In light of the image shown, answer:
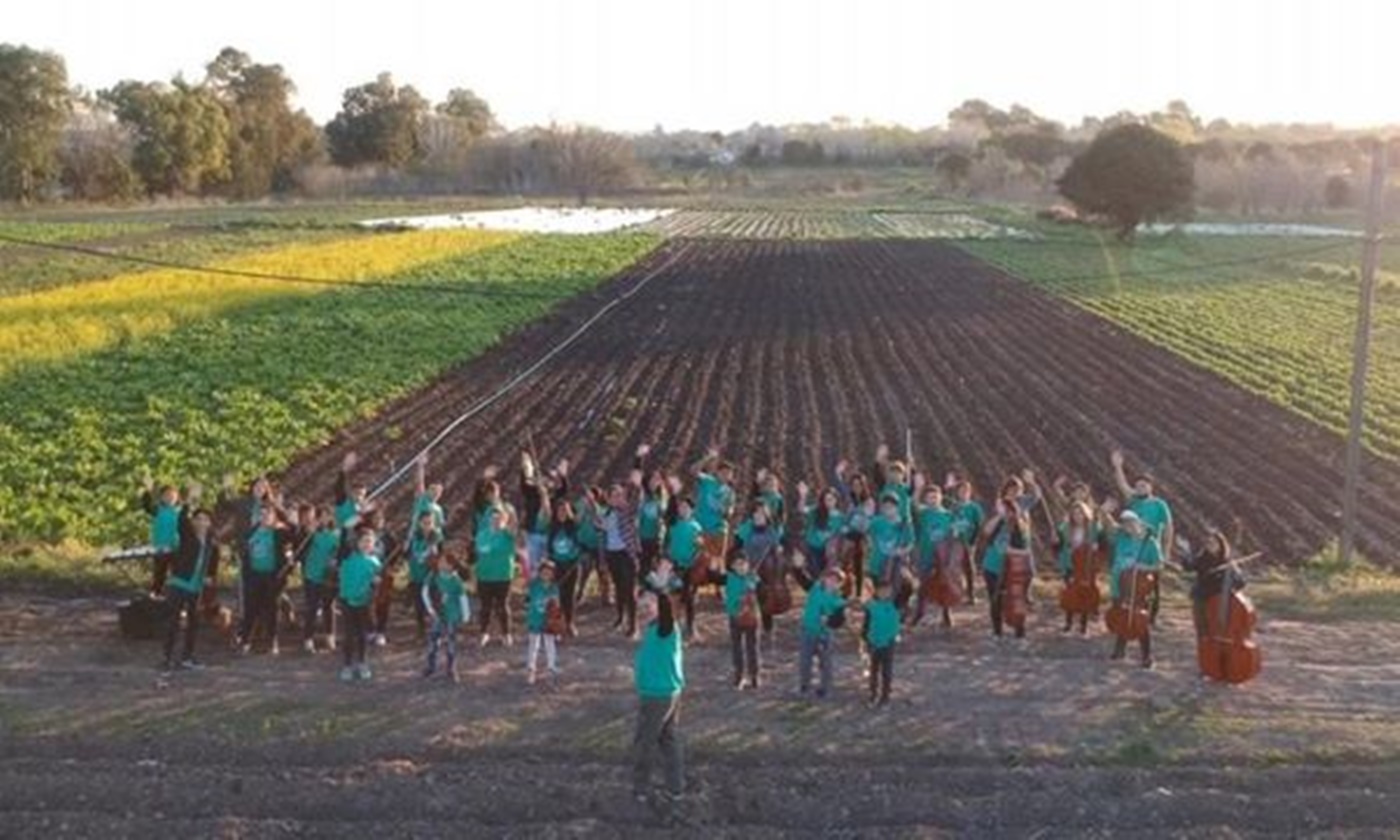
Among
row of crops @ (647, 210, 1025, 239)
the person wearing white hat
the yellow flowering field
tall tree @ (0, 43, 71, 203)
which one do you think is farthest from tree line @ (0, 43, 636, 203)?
the person wearing white hat

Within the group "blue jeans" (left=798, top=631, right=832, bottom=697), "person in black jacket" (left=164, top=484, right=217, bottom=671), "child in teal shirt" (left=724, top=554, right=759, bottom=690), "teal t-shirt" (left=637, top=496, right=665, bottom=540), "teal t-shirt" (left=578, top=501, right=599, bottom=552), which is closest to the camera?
"blue jeans" (left=798, top=631, right=832, bottom=697)

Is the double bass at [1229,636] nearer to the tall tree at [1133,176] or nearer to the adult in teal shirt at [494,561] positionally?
the adult in teal shirt at [494,561]

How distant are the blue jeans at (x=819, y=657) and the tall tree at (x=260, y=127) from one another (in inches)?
4639

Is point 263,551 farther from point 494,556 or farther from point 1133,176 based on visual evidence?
point 1133,176

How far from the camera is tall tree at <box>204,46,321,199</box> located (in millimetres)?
125938

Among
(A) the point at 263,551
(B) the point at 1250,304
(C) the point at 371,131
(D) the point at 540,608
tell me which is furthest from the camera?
(C) the point at 371,131

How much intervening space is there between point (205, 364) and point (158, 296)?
443 inches

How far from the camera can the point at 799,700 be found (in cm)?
1389

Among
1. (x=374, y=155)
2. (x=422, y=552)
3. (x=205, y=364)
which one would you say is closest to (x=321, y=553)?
(x=422, y=552)

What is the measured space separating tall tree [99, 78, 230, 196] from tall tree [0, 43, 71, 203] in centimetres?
539

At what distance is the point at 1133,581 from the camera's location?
49.5ft

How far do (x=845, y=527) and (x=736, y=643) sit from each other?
2.78 metres

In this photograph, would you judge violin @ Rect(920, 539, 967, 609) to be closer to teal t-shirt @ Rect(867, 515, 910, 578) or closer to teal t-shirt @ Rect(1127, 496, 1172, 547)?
teal t-shirt @ Rect(867, 515, 910, 578)

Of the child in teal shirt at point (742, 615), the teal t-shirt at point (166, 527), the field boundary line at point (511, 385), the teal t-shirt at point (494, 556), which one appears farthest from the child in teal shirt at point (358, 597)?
the field boundary line at point (511, 385)
